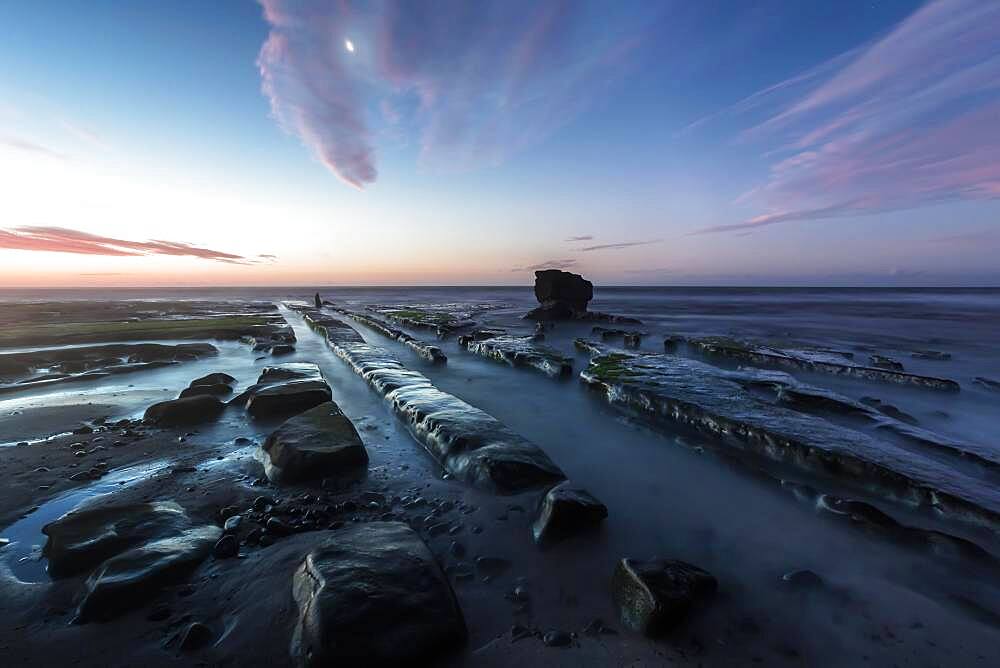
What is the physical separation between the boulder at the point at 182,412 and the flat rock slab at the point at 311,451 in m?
3.03

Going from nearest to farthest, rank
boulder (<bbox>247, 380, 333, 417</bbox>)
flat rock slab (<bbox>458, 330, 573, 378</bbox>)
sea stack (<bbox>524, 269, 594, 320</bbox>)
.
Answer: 1. boulder (<bbox>247, 380, 333, 417</bbox>)
2. flat rock slab (<bbox>458, 330, 573, 378</bbox>)
3. sea stack (<bbox>524, 269, 594, 320</bbox>)

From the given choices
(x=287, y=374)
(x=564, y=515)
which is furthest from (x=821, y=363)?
(x=287, y=374)

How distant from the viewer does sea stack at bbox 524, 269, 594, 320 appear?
131 ft

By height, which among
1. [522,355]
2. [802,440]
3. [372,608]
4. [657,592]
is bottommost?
[522,355]

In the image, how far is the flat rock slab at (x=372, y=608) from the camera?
9.21 ft

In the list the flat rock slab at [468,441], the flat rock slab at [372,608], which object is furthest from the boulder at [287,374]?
the flat rock slab at [372,608]

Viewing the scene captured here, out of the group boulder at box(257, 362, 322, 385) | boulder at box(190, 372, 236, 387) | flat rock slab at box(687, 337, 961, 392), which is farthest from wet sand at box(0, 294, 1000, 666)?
flat rock slab at box(687, 337, 961, 392)

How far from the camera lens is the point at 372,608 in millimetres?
2984

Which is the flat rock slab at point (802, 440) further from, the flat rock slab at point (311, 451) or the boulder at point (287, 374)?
the boulder at point (287, 374)

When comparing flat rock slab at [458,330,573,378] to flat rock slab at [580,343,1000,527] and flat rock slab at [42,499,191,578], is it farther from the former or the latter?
flat rock slab at [42,499,191,578]

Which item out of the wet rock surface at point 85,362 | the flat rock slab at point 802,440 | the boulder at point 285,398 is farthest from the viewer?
the wet rock surface at point 85,362

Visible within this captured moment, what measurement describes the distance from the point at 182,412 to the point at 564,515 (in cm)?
832

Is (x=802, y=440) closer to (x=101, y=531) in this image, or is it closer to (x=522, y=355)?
(x=101, y=531)

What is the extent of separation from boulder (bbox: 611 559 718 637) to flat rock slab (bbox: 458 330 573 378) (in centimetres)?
1010
